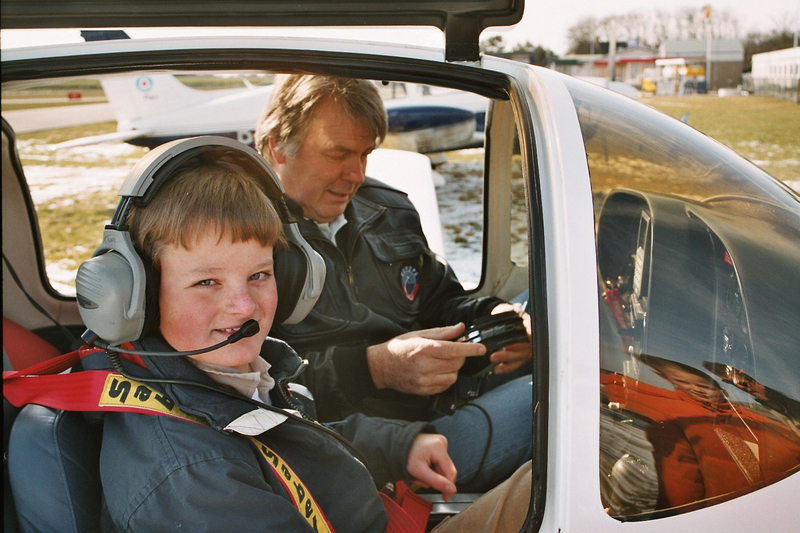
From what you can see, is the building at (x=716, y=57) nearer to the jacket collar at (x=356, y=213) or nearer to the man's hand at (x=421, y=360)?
the jacket collar at (x=356, y=213)

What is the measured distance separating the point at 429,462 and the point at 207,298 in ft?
2.20

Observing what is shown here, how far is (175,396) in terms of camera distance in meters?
1.00

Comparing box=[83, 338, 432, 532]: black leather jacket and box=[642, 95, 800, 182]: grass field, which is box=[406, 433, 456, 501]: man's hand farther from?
box=[642, 95, 800, 182]: grass field

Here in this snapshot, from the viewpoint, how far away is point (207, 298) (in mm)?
1066

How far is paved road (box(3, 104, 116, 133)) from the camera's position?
571 inches

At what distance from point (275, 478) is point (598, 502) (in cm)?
51

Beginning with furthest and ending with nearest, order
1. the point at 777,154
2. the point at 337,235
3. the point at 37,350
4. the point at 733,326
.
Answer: the point at 777,154 < the point at 337,235 < the point at 37,350 < the point at 733,326

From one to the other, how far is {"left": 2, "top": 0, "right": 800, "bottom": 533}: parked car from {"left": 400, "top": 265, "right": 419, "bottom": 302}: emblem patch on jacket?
81cm

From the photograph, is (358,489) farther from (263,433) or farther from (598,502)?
(598,502)

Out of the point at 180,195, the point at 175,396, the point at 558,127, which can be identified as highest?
the point at 558,127

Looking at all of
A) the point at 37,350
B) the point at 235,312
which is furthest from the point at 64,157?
the point at 235,312

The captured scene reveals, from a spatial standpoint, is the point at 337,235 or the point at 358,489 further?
the point at 337,235

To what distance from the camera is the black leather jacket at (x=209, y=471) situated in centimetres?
91

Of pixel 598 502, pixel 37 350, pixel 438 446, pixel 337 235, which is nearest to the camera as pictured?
pixel 598 502
